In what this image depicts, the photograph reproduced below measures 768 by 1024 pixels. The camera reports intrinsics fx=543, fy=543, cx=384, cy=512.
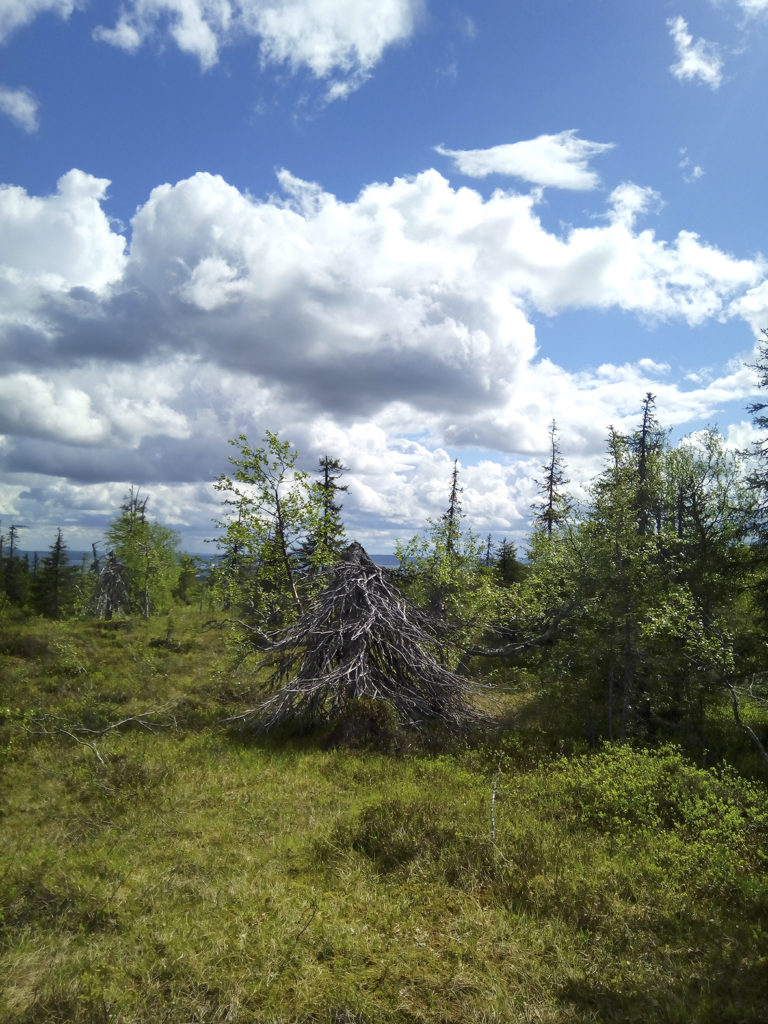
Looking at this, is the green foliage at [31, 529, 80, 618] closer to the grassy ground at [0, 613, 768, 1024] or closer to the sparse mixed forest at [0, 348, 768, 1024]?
the sparse mixed forest at [0, 348, 768, 1024]

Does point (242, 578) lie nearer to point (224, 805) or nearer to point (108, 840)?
point (224, 805)

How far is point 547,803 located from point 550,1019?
14.9 feet

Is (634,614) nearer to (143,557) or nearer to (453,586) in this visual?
(453,586)

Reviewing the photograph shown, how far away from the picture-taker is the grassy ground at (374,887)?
16.0ft

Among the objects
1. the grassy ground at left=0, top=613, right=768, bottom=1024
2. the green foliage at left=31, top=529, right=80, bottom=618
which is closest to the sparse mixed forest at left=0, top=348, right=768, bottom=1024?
the grassy ground at left=0, top=613, right=768, bottom=1024

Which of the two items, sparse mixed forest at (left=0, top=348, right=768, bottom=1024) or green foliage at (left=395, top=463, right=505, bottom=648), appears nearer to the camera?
sparse mixed forest at (left=0, top=348, right=768, bottom=1024)

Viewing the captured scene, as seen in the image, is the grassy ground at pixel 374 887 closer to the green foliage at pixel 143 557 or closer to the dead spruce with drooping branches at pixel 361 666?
the dead spruce with drooping branches at pixel 361 666

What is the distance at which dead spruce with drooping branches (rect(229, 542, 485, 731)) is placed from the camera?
12664 millimetres

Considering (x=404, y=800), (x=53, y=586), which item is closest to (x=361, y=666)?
(x=404, y=800)

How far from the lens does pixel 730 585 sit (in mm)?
15422

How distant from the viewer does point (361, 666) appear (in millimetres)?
12688

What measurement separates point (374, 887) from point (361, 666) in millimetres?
6143

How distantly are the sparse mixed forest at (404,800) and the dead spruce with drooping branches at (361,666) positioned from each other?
84 millimetres

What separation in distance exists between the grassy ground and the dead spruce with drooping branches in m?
1.29
